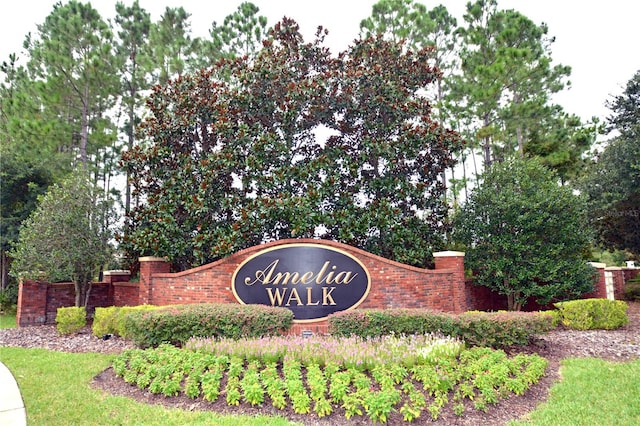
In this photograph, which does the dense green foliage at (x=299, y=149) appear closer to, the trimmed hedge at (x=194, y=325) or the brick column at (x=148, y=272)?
the brick column at (x=148, y=272)

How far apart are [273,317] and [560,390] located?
4.69 metres

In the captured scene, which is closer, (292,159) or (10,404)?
(10,404)

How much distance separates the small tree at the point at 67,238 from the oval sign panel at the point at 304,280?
4562 millimetres

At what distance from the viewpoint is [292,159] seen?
12969mm

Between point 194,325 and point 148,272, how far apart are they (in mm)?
4128

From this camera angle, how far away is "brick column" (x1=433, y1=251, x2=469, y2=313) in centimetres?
1029

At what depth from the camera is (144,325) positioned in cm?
762

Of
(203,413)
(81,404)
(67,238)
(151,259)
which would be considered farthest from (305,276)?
(67,238)

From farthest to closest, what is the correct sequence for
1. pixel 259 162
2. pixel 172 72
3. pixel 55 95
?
pixel 172 72 → pixel 55 95 → pixel 259 162

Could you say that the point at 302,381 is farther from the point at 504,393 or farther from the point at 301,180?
the point at 301,180

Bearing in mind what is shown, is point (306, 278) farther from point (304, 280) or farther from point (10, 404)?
Answer: point (10, 404)

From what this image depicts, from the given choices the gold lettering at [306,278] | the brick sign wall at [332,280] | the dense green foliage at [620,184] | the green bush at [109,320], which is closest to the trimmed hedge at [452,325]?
the brick sign wall at [332,280]

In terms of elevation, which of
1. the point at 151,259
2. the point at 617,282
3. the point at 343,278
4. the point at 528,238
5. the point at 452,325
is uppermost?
the point at 528,238

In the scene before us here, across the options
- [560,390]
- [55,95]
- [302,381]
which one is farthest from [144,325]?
[55,95]
